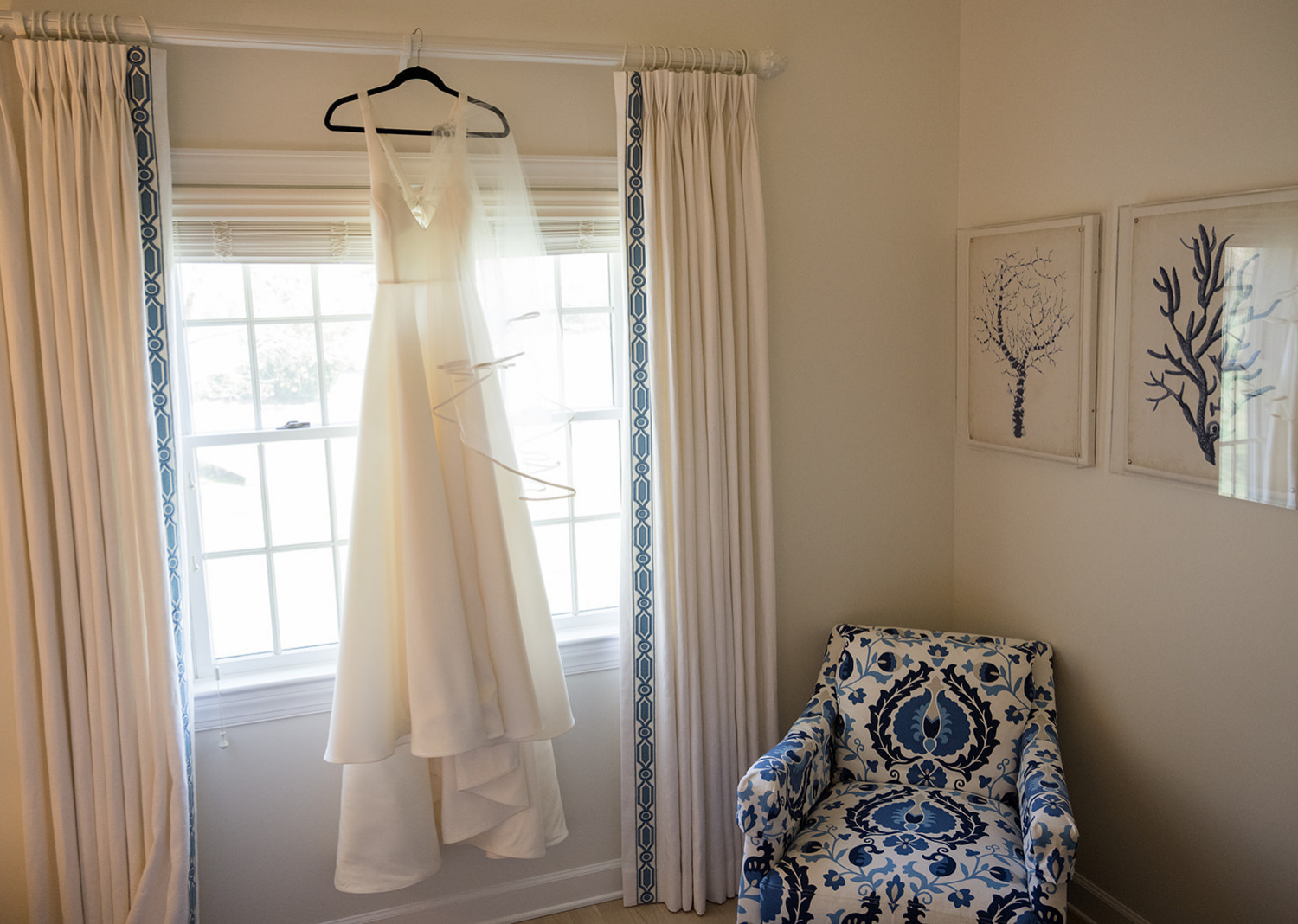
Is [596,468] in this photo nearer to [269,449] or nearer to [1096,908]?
[269,449]

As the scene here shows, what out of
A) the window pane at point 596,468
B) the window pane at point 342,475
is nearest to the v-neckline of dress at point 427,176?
the window pane at point 342,475

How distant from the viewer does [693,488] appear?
98.1 inches

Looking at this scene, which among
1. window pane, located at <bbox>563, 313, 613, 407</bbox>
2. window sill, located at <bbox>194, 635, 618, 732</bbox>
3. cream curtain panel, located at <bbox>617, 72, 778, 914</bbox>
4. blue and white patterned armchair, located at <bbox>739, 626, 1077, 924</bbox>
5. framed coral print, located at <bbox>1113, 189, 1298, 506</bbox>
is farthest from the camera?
window pane, located at <bbox>563, 313, 613, 407</bbox>

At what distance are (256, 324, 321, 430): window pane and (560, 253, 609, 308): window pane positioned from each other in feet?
2.21

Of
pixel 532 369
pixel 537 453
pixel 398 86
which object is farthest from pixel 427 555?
Result: pixel 398 86

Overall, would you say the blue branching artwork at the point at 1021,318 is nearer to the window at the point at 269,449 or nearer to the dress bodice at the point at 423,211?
the dress bodice at the point at 423,211

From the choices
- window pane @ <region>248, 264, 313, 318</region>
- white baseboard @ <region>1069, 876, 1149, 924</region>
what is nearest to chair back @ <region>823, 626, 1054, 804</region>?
white baseboard @ <region>1069, 876, 1149, 924</region>


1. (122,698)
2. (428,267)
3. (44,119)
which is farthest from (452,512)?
(44,119)

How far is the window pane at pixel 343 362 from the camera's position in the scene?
2.42 meters

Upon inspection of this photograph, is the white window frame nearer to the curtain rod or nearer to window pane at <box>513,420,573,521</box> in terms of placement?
the curtain rod

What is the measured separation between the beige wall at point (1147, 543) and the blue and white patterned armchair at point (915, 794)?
9.1 inches

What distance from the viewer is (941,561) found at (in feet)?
9.57

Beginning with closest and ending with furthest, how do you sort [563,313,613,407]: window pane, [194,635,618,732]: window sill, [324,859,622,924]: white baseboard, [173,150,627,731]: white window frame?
1. [173,150,627,731]: white window frame
2. [194,635,618,732]: window sill
3. [324,859,622,924]: white baseboard
4. [563,313,613,407]: window pane

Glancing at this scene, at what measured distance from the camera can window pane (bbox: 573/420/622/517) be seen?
268 cm
